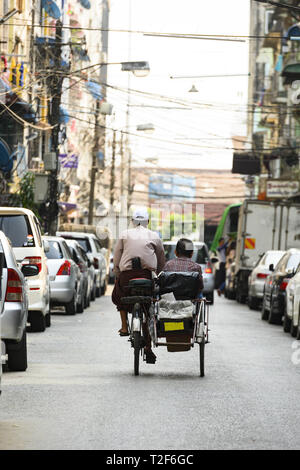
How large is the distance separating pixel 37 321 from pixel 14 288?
7.46m

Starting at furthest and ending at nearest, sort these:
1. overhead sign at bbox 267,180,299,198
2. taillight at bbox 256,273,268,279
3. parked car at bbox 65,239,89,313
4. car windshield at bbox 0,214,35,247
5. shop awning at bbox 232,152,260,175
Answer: shop awning at bbox 232,152,260,175 → overhead sign at bbox 267,180,299,198 → taillight at bbox 256,273,268,279 → parked car at bbox 65,239,89,313 → car windshield at bbox 0,214,35,247

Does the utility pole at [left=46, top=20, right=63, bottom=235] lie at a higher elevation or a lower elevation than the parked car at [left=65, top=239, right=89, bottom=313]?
higher

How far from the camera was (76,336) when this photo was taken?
64.6 feet

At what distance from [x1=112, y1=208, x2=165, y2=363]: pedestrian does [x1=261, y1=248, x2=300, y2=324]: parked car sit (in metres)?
9.95

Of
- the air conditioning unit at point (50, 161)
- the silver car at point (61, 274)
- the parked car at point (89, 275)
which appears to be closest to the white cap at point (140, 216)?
the silver car at point (61, 274)

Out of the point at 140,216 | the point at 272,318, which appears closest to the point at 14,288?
the point at 140,216

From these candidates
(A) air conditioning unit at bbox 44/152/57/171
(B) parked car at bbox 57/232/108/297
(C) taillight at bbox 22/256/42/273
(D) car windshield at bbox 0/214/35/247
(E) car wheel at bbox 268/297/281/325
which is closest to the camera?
(D) car windshield at bbox 0/214/35/247

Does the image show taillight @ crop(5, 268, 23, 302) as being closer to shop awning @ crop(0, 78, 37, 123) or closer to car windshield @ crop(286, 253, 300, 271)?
car windshield @ crop(286, 253, 300, 271)

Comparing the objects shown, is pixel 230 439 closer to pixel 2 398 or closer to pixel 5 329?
pixel 2 398

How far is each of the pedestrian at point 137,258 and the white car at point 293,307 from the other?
21.7 feet

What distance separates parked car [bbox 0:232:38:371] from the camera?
12.8m

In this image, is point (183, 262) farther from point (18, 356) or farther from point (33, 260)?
point (33, 260)

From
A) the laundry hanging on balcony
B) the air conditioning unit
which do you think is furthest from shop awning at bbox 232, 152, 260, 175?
the air conditioning unit

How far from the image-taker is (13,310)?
12.9 metres
